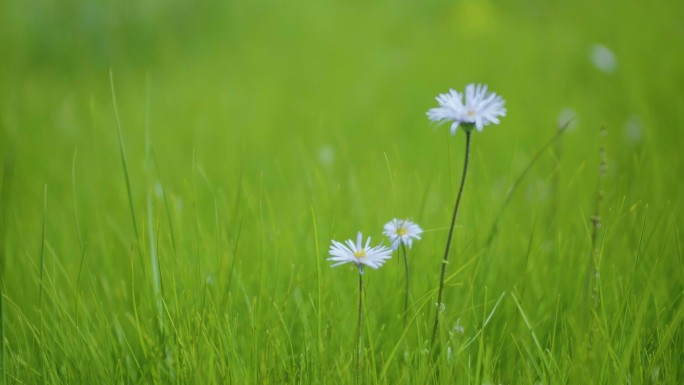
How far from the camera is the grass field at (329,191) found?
1.01 m

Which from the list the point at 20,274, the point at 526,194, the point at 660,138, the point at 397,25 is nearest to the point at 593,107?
the point at 660,138

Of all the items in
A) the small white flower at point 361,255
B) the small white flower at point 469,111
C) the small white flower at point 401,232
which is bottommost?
the small white flower at point 361,255

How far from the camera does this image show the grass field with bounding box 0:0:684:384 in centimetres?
101

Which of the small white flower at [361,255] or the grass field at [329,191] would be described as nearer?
the small white flower at [361,255]

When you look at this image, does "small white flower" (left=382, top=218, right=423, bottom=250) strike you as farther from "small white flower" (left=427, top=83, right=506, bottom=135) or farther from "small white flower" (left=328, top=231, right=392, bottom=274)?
"small white flower" (left=427, top=83, right=506, bottom=135)

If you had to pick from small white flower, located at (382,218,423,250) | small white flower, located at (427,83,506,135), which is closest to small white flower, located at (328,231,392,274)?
small white flower, located at (382,218,423,250)

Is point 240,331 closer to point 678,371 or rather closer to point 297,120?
point 678,371

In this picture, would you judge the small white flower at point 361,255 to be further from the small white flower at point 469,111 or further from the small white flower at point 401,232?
the small white flower at point 469,111

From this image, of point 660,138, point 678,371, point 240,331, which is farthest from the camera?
point 660,138

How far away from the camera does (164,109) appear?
9.22ft

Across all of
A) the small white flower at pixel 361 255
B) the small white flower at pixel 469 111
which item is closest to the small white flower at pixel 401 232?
the small white flower at pixel 361 255

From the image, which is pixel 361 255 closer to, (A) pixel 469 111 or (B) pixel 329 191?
(A) pixel 469 111

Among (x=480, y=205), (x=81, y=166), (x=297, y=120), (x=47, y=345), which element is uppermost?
(x=297, y=120)

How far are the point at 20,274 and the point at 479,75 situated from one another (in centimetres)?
208
